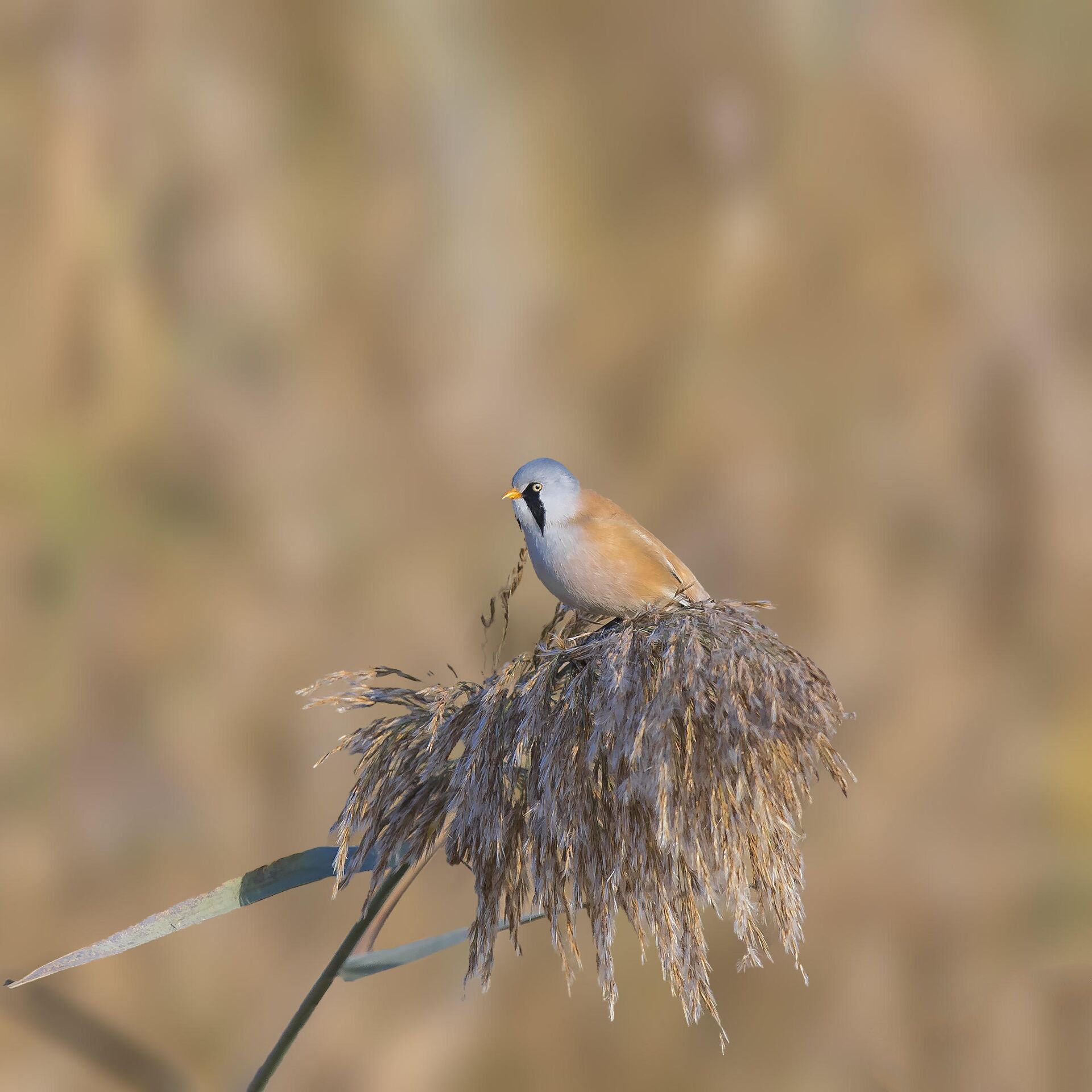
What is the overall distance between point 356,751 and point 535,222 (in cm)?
155

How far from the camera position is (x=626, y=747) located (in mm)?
868

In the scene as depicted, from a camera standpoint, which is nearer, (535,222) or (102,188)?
(102,188)

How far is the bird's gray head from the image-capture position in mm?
1297

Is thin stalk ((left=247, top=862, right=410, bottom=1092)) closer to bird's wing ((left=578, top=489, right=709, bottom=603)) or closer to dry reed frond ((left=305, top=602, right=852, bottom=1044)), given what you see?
dry reed frond ((left=305, top=602, right=852, bottom=1044))

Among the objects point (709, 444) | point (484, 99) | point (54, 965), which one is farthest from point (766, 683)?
point (484, 99)

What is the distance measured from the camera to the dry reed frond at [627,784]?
34.3 inches

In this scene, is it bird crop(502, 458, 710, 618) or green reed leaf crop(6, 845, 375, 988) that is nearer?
green reed leaf crop(6, 845, 375, 988)

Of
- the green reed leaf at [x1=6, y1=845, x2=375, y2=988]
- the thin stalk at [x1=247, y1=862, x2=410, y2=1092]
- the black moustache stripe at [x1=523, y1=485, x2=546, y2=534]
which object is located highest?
the black moustache stripe at [x1=523, y1=485, x2=546, y2=534]

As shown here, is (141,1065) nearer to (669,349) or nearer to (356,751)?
(356,751)

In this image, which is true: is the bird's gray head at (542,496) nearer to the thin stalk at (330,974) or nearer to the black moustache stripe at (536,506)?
the black moustache stripe at (536,506)

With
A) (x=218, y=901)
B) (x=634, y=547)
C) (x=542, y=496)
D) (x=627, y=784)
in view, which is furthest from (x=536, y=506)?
(x=218, y=901)

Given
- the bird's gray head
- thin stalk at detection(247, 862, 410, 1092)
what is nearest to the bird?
the bird's gray head

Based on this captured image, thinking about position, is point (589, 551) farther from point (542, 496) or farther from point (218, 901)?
point (218, 901)

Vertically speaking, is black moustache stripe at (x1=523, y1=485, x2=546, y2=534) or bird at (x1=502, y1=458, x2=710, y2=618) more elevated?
black moustache stripe at (x1=523, y1=485, x2=546, y2=534)
